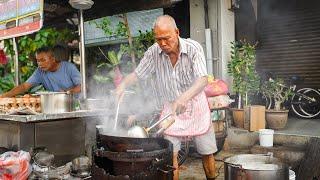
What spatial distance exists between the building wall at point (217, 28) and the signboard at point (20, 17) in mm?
5274

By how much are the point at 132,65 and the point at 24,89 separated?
322 cm

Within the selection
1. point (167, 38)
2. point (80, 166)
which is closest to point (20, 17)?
point (80, 166)

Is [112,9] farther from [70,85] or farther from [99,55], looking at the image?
[99,55]

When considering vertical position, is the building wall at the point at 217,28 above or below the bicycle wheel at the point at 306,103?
above

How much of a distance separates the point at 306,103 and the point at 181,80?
656 cm

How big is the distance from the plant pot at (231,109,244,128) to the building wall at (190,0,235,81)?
1.14 meters

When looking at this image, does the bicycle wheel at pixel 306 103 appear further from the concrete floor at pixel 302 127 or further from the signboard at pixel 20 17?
the signboard at pixel 20 17

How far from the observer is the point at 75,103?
18.0ft

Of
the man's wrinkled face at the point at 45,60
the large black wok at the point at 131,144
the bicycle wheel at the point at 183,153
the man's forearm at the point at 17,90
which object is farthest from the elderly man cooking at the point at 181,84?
the man's forearm at the point at 17,90

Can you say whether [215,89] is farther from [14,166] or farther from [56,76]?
[14,166]

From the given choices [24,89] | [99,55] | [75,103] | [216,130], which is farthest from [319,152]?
[99,55]

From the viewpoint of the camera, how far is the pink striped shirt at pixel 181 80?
468 centimetres

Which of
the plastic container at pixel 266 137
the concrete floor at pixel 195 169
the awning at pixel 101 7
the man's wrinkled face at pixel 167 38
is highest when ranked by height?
the awning at pixel 101 7

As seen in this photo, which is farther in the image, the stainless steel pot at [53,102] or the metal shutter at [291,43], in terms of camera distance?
the metal shutter at [291,43]
